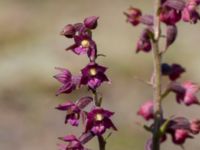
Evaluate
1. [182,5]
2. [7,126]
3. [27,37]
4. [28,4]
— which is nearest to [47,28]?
[27,37]

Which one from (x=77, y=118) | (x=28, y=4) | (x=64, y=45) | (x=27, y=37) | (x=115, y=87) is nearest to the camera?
(x=77, y=118)

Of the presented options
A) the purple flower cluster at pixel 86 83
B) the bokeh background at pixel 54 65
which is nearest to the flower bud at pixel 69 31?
the purple flower cluster at pixel 86 83

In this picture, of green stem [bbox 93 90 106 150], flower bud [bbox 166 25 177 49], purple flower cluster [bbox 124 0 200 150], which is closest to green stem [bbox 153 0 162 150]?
purple flower cluster [bbox 124 0 200 150]

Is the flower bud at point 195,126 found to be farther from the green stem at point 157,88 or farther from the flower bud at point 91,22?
the flower bud at point 91,22

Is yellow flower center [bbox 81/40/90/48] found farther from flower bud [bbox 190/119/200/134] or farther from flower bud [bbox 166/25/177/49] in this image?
flower bud [bbox 190/119/200/134]

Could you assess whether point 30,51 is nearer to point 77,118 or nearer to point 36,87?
point 36,87
